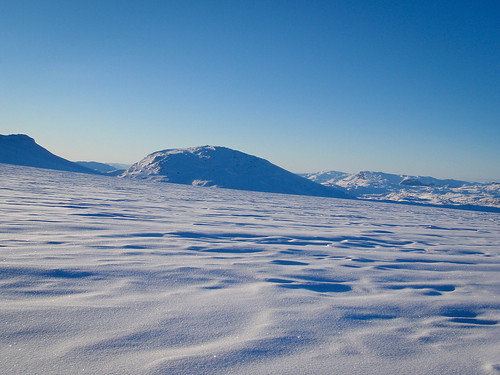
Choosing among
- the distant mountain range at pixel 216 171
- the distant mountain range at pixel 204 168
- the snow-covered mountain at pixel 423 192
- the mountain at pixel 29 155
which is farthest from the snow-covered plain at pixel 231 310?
the mountain at pixel 29 155

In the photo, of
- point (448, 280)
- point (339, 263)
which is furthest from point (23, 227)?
point (448, 280)

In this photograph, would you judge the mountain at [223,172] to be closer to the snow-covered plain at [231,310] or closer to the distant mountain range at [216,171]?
the distant mountain range at [216,171]

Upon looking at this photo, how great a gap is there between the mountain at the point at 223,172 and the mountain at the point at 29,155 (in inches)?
478

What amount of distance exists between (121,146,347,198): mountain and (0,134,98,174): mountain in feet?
39.8

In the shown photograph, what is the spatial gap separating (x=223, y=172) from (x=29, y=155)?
1554 inches

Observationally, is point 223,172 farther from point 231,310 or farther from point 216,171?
point 231,310

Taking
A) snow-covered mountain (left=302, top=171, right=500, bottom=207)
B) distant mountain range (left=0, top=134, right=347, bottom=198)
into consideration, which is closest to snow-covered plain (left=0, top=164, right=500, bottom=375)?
distant mountain range (left=0, top=134, right=347, bottom=198)

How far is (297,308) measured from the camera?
245 centimetres

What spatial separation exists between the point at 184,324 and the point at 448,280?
10.9 ft

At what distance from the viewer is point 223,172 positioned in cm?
4856

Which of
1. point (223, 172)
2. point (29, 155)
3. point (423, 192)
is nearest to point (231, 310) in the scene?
point (223, 172)

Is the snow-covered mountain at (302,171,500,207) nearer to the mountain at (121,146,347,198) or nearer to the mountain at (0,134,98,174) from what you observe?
the mountain at (121,146,347,198)

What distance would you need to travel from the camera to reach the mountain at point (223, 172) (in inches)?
1694

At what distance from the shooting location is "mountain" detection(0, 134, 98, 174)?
165 ft
